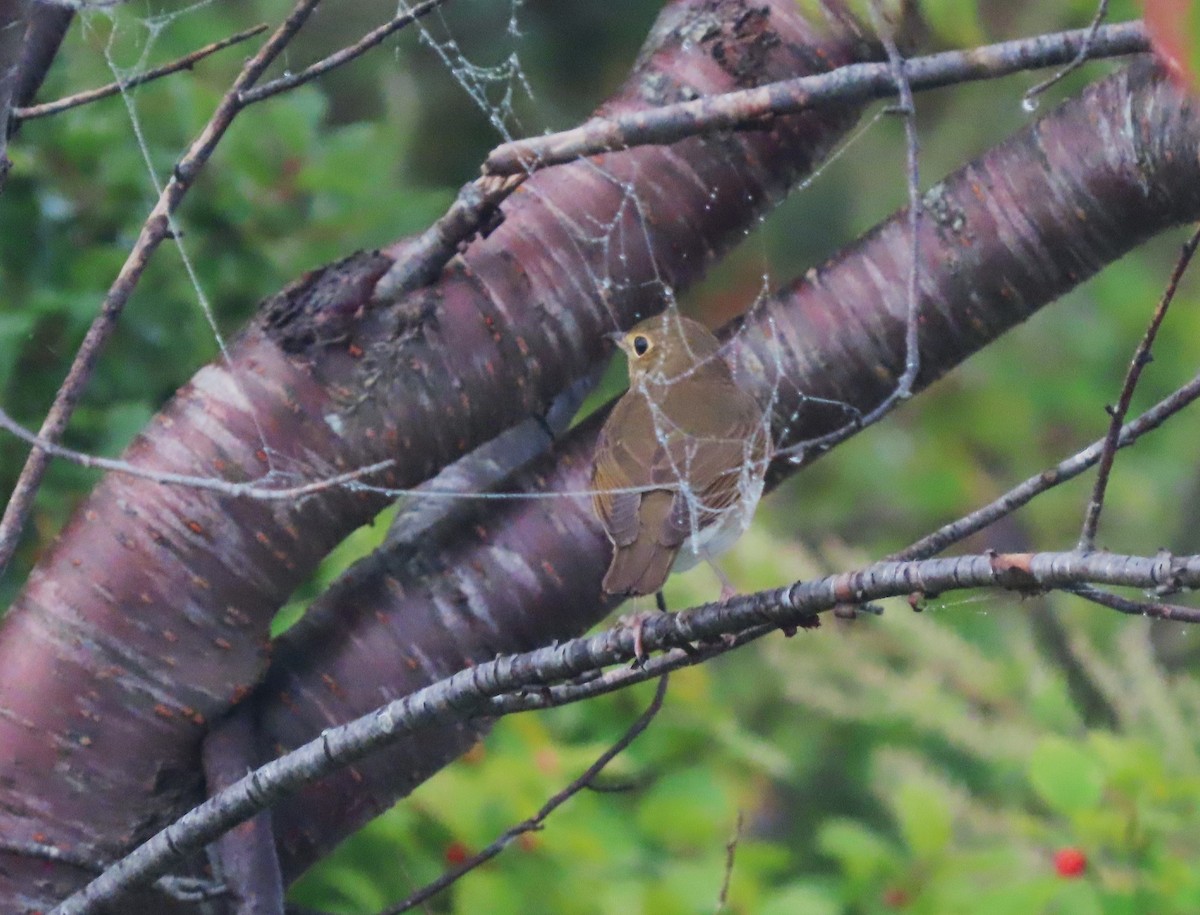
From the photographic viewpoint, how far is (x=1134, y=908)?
2082mm

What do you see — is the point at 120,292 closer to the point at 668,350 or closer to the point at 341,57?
the point at 341,57

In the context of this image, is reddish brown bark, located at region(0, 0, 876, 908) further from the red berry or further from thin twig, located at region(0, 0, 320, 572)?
the red berry

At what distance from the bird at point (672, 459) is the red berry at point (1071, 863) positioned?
28.8 inches

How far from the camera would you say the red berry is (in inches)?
85.5

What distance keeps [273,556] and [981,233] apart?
0.91m

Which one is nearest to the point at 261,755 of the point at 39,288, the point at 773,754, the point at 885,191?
the point at 39,288

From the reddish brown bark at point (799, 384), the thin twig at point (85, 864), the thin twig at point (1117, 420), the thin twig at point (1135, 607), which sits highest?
the reddish brown bark at point (799, 384)

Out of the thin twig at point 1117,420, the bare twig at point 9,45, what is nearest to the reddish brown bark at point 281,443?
the bare twig at point 9,45

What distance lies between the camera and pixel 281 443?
4.95 feet

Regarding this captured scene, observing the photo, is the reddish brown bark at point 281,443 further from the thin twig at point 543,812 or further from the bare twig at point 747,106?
the thin twig at point 543,812

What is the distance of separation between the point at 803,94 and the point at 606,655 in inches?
23.8

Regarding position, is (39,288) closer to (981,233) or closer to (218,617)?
(218,617)

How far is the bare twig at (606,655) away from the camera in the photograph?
34.3 inches

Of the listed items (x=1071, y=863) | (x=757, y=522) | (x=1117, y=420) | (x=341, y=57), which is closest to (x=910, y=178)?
(x=1117, y=420)
